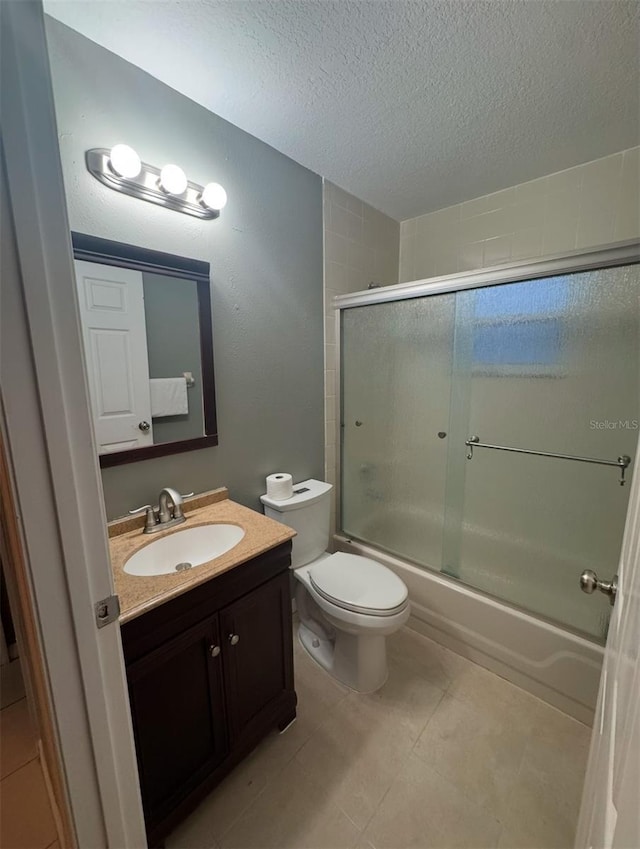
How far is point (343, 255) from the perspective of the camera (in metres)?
2.02

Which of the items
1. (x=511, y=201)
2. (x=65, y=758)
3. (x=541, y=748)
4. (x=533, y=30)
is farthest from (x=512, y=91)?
(x=541, y=748)

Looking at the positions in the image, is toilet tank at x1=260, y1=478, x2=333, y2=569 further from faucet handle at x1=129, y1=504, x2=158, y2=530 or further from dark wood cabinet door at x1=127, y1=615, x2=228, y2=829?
dark wood cabinet door at x1=127, y1=615, x2=228, y2=829

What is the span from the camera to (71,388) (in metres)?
0.54

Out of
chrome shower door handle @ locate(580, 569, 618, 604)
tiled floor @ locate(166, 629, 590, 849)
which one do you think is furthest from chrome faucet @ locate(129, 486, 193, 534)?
chrome shower door handle @ locate(580, 569, 618, 604)

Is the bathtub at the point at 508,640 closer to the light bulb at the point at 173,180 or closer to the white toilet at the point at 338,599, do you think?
the white toilet at the point at 338,599

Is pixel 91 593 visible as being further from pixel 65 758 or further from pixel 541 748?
pixel 541 748

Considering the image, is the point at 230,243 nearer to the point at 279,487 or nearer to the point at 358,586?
the point at 279,487

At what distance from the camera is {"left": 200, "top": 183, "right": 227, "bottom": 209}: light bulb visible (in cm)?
133

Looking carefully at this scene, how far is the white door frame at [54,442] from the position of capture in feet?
1.54

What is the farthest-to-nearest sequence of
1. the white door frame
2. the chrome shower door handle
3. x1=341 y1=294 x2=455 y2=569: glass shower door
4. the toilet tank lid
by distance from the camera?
x1=341 y1=294 x2=455 y2=569: glass shower door → the toilet tank lid → the chrome shower door handle → the white door frame

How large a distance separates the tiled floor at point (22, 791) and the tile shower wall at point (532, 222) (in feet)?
8.16

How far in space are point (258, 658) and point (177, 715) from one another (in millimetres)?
286

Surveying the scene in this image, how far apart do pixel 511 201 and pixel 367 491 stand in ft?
6.07

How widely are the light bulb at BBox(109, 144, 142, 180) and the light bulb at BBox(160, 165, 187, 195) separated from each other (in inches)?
3.5
